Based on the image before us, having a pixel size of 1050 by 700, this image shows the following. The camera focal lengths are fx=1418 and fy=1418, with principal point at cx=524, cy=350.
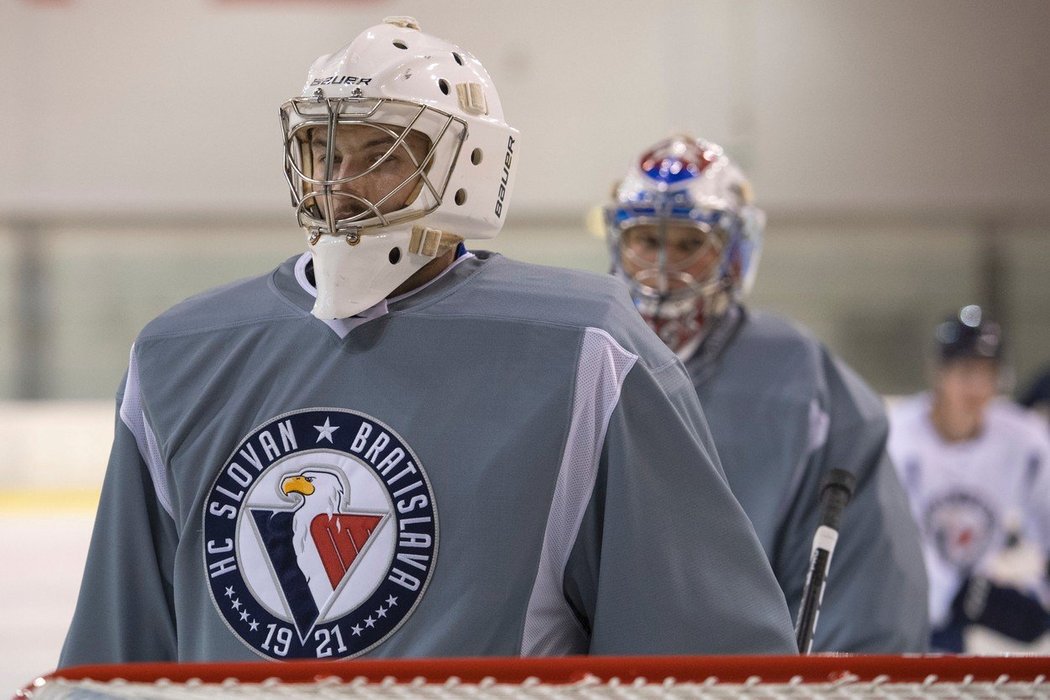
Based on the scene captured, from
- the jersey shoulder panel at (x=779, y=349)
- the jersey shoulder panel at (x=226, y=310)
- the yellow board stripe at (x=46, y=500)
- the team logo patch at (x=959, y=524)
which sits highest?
the jersey shoulder panel at (x=226, y=310)

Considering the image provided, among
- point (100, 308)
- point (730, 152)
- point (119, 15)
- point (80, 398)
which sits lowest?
point (80, 398)

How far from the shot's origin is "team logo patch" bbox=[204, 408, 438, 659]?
1.48m

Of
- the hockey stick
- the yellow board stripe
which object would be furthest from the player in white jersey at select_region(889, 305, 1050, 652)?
the yellow board stripe

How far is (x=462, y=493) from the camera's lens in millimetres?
1479

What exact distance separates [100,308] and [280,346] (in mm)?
7435

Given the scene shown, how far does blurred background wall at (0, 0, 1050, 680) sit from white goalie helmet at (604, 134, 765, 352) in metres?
6.12

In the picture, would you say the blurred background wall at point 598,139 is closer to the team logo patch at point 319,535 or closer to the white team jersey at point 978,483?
the white team jersey at point 978,483

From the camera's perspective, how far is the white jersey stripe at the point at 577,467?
1483 mm

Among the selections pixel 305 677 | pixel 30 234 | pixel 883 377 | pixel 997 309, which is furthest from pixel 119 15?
pixel 305 677

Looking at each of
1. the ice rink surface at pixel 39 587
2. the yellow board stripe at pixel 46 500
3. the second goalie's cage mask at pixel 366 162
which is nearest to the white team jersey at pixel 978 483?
the ice rink surface at pixel 39 587

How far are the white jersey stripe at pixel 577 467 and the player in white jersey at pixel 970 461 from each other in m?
3.24

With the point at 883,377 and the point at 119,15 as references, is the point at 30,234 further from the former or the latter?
the point at 883,377

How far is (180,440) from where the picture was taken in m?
1.59

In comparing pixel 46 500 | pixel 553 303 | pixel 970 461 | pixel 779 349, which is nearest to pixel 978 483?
pixel 970 461
